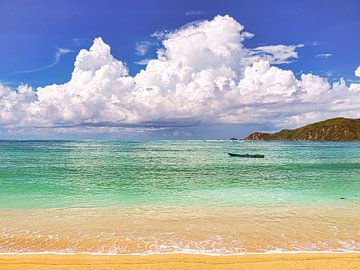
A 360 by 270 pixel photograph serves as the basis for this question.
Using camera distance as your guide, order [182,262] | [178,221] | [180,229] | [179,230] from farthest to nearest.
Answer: [178,221] < [180,229] < [179,230] < [182,262]

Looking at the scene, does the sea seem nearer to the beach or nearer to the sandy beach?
the beach

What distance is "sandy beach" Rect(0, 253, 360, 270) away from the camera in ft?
35.3

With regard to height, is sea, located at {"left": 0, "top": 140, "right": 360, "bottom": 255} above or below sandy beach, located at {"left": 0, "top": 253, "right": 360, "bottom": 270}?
below

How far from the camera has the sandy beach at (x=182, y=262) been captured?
10.8m

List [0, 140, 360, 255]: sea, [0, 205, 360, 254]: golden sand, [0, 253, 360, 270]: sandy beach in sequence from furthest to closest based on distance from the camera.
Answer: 1. [0, 140, 360, 255]: sea
2. [0, 205, 360, 254]: golden sand
3. [0, 253, 360, 270]: sandy beach

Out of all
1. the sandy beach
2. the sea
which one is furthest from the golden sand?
the sandy beach

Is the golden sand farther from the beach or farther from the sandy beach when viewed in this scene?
the sandy beach

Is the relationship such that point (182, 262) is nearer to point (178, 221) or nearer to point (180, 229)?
point (180, 229)

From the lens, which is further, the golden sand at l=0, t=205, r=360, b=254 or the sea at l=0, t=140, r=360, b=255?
the sea at l=0, t=140, r=360, b=255

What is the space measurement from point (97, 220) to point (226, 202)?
9.72m

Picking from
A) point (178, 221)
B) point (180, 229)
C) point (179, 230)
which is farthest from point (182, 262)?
point (178, 221)

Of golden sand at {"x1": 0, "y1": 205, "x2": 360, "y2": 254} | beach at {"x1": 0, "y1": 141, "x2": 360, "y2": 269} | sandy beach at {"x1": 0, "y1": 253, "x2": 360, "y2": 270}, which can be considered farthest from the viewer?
golden sand at {"x1": 0, "y1": 205, "x2": 360, "y2": 254}

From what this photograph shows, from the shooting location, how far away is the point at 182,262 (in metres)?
11.2

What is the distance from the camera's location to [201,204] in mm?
23391
